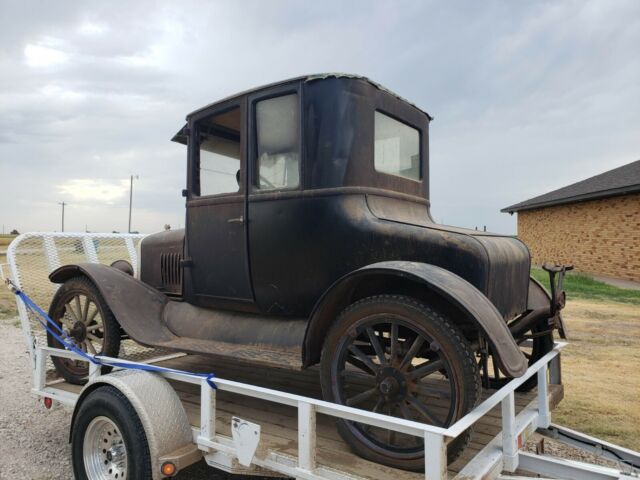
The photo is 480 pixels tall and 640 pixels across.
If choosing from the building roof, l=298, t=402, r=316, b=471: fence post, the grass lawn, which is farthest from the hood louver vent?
the building roof

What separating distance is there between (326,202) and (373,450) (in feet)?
4.63

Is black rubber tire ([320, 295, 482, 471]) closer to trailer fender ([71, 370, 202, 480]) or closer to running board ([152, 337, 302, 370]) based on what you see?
running board ([152, 337, 302, 370])

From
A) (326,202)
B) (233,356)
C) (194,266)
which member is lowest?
(233,356)

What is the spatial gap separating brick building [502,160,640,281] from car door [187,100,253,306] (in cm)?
1634

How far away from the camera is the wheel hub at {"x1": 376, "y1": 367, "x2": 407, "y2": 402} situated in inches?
96.8

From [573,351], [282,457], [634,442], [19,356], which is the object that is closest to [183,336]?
[282,457]

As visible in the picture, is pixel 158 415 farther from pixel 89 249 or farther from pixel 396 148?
pixel 89 249

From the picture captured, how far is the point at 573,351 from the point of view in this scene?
768 cm

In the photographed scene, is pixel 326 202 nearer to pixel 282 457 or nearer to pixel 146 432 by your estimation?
pixel 282 457

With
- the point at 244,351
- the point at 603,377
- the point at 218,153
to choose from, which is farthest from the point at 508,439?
the point at 603,377

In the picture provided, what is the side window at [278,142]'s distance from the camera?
A: 3186 millimetres

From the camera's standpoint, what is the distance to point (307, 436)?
2248 millimetres

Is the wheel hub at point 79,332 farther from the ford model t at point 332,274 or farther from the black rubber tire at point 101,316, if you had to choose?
the black rubber tire at point 101,316

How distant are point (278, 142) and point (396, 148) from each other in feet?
2.84
